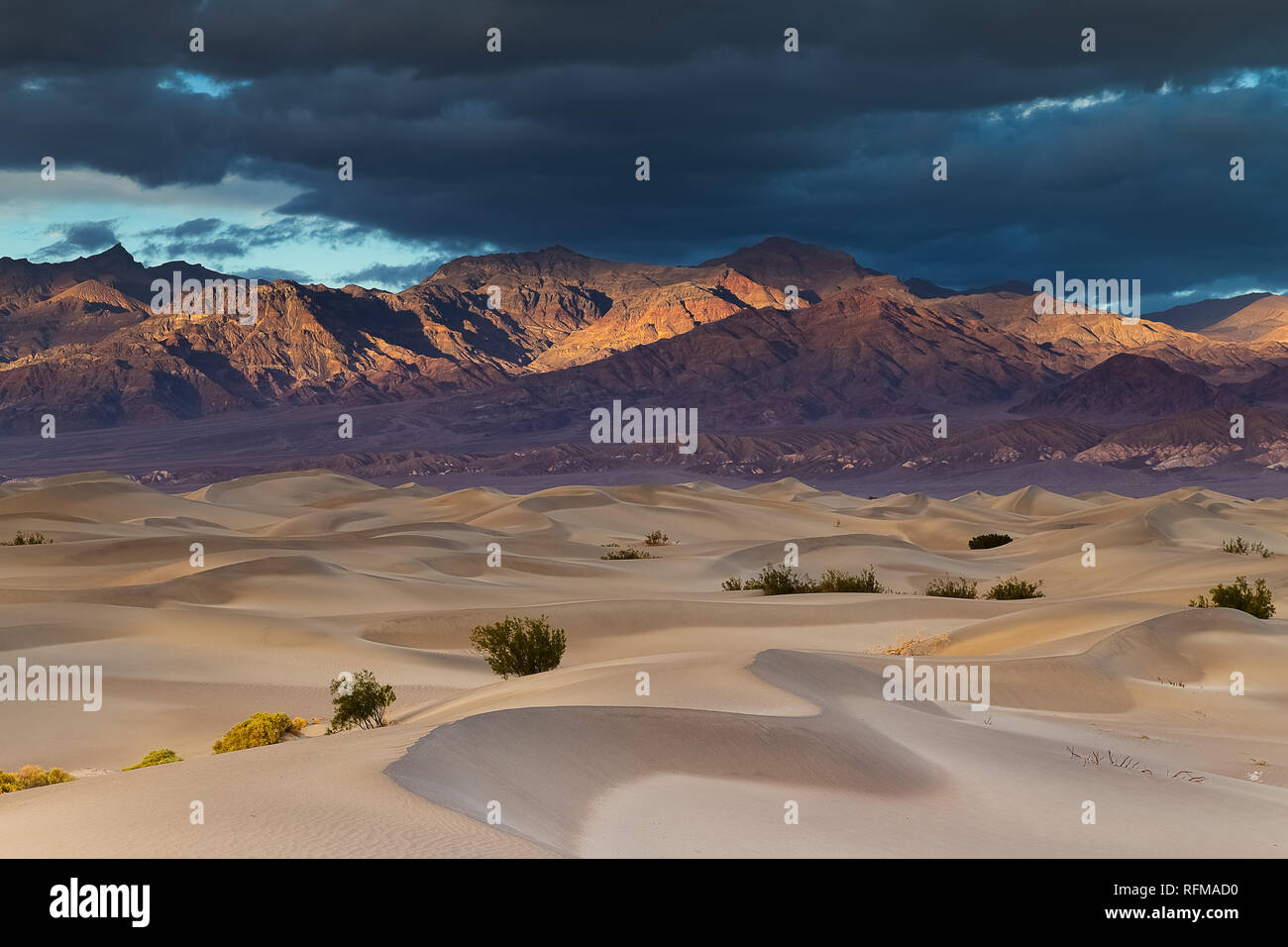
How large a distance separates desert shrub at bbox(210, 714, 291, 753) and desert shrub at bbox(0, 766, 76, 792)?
1.96m

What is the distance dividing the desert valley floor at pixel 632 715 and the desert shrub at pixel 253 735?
21.2 inches

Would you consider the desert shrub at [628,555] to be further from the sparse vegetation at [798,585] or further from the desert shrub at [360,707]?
the desert shrub at [360,707]

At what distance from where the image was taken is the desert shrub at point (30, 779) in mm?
12430

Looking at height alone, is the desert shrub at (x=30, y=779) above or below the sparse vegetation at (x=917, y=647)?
below

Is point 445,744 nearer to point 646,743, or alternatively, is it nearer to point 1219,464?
point 646,743

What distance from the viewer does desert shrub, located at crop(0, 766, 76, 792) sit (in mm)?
12430

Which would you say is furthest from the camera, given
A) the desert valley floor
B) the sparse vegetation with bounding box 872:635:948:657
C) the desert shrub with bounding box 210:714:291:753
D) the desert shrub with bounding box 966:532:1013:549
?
the desert shrub with bounding box 966:532:1013:549

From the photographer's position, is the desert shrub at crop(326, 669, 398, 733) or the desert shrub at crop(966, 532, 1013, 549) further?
the desert shrub at crop(966, 532, 1013, 549)

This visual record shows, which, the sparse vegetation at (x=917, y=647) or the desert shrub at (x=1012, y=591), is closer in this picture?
the sparse vegetation at (x=917, y=647)

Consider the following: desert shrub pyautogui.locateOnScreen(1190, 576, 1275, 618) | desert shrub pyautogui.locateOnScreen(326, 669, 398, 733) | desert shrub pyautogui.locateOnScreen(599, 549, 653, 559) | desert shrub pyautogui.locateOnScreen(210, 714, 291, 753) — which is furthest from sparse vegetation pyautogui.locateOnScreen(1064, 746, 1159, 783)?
desert shrub pyautogui.locateOnScreen(599, 549, 653, 559)

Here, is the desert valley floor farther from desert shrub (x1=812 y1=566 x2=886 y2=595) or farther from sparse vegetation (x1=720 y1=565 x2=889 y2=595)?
desert shrub (x1=812 y1=566 x2=886 y2=595)

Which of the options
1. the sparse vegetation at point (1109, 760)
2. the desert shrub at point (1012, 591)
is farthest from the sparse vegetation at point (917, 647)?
the desert shrub at point (1012, 591)

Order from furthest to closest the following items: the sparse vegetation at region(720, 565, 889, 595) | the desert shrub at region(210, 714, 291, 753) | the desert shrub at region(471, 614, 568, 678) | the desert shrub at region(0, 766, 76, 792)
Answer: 1. the sparse vegetation at region(720, 565, 889, 595)
2. the desert shrub at region(471, 614, 568, 678)
3. the desert shrub at region(210, 714, 291, 753)
4. the desert shrub at region(0, 766, 76, 792)

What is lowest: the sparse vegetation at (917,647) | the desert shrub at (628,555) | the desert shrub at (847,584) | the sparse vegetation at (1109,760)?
the sparse vegetation at (1109,760)
